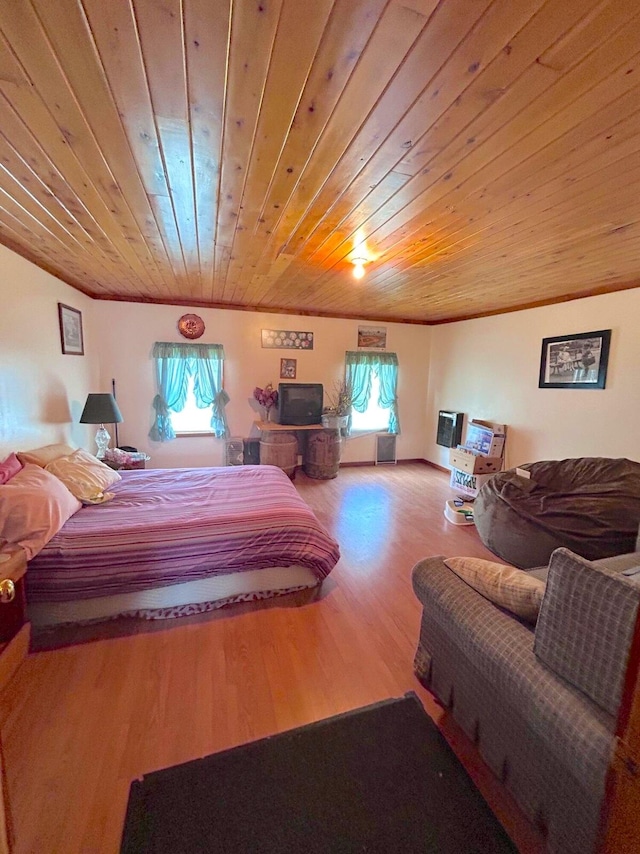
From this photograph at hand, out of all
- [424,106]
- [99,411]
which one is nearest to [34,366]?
[99,411]

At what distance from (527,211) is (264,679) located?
279 cm

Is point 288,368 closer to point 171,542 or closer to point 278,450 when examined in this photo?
point 278,450

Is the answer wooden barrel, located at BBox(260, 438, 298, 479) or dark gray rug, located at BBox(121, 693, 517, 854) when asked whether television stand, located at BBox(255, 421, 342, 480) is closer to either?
wooden barrel, located at BBox(260, 438, 298, 479)

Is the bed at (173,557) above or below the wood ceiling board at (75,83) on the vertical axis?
below

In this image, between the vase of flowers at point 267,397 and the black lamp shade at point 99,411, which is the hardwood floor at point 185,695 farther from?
the vase of flowers at point 267,397

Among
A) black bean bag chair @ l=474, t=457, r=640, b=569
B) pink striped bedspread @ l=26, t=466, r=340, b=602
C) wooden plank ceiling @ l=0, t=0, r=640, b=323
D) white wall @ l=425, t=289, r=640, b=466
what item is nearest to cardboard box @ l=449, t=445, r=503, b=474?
white wall @ l=425, t=289, r=640, b=466

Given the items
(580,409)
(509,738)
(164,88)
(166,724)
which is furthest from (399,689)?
(580,409)

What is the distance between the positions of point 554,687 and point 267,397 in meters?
4.44

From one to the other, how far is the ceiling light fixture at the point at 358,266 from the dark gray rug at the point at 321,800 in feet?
9.47

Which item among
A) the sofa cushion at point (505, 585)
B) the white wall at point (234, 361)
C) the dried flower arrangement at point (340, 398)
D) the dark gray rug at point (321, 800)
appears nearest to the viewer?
the dark gray rug at point (321, 800)

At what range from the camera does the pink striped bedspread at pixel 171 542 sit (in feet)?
6.19

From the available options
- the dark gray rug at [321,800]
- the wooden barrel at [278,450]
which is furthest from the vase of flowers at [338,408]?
the dark gray rug at [321,800]

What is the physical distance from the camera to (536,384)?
408 centimetres

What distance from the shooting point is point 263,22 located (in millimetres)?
898
